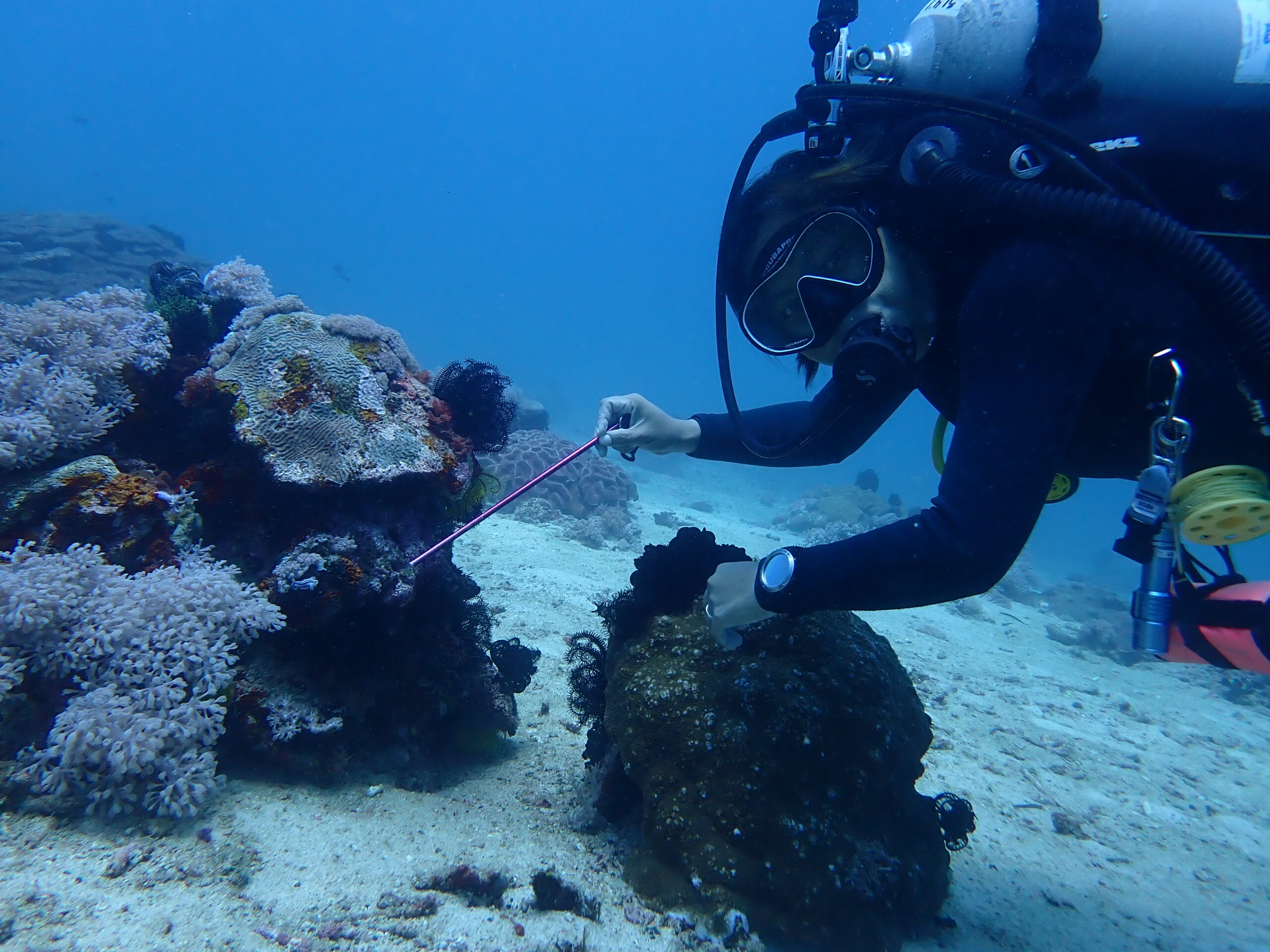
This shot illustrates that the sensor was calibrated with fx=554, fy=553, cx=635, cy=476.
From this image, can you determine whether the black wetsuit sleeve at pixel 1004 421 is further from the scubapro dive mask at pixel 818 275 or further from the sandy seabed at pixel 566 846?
the sandy seabed at pixel 566 846

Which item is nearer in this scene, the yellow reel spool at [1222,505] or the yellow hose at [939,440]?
the yellow reel spool at [1222,505]

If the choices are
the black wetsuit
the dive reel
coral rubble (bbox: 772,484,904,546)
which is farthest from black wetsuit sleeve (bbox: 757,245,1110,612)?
coral rubble (bbox: 772,484,904,546)

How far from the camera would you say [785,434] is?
3227 mm

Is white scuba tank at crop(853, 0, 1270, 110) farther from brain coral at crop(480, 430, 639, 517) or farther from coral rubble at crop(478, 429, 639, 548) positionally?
brain coral at crop(480, 430, 639, 517)

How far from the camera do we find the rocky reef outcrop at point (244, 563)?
2.19 metres

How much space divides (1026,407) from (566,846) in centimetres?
279

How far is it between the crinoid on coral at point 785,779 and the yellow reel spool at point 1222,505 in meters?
1.49

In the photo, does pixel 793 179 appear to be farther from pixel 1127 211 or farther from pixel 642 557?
pixel 642 557

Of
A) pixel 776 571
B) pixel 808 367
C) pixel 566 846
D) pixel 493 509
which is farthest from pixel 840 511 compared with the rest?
pixel 776 571

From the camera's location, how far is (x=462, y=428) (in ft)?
12.9

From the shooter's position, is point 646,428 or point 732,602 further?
point 646,428

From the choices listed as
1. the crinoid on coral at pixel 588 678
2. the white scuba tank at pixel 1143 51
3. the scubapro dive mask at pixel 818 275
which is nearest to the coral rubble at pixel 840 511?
the crinoid on coral at pixel 588 678

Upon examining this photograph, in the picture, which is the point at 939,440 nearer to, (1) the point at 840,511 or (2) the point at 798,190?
(2) the point at 798,190

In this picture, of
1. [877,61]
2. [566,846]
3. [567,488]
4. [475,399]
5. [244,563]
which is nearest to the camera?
[877,61]
